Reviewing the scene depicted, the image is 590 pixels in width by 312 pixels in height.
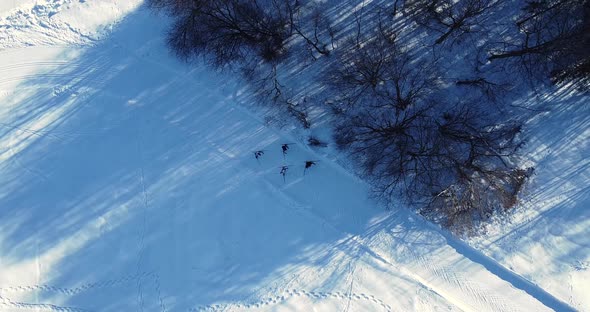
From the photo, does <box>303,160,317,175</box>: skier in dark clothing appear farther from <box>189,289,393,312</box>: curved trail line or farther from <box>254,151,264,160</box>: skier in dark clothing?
<box>189,289,393,312</box>: curved trail line

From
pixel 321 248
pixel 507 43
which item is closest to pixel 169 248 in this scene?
pixel 321 248

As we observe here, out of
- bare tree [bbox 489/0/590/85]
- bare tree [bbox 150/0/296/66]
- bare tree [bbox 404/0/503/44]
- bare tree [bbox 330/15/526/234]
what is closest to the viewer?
bare tree [bbox 489/0/590/85]

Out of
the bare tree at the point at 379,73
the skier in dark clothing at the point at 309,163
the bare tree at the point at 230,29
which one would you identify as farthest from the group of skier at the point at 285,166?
the bare tree at the point at 230,29

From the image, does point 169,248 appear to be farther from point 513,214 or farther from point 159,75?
point 513,214

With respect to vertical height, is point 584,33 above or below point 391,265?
above

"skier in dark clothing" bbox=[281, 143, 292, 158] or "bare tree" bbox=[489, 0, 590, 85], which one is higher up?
"skier in dark clothing" bbox=[281, 143, 292, 158]

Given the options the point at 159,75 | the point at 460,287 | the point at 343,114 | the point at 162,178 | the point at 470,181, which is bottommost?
the point at 460,287

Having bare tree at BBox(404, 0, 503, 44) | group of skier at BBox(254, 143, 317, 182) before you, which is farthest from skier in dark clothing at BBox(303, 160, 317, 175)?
bare tree at BBox(404, 0, 503, 44)

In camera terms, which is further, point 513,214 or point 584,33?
point 513,214

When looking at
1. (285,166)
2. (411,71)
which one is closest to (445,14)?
(411,71)
